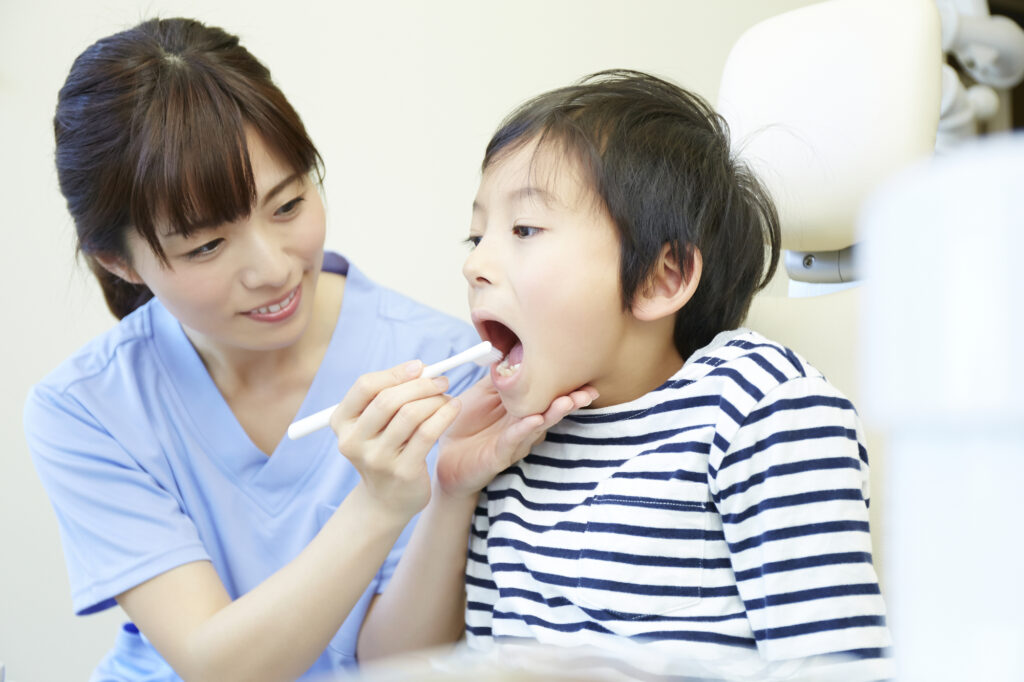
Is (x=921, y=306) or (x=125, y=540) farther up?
(x=921, y=306)

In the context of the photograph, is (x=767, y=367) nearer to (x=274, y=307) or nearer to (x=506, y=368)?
(x=506, y=368)

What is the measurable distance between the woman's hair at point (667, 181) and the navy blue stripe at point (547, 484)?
0.17 m

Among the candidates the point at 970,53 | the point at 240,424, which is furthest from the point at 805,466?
the point at 970,53

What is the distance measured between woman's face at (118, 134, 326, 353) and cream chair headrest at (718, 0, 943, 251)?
0.48m

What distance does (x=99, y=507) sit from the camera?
999mm

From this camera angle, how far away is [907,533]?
0.18 metres

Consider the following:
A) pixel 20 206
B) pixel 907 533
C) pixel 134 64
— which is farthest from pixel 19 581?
pixel 907 533

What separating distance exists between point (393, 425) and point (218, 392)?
1.43ft

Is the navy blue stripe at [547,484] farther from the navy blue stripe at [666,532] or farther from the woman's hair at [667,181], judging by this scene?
the woman's hair at [667,181]

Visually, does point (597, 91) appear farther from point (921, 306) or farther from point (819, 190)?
point (921, 306)

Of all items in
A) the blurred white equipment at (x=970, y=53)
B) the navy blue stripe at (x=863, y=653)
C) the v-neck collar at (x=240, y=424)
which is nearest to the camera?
the navy blue stripe at (x=863, y=653)

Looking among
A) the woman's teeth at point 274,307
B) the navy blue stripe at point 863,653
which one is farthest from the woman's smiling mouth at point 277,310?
the navy blue stripe at point 863,653

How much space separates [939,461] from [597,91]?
31.1 inches

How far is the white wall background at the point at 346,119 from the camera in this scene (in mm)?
1618
